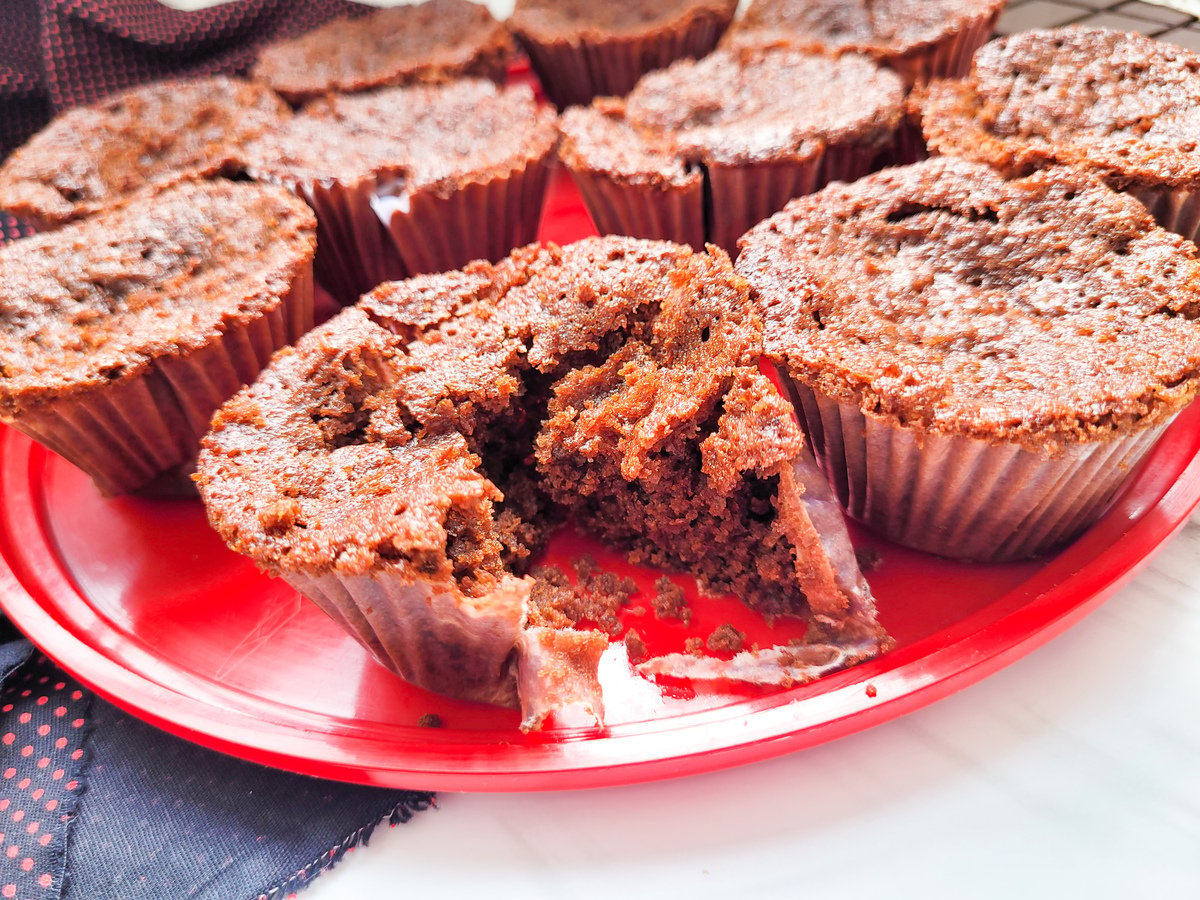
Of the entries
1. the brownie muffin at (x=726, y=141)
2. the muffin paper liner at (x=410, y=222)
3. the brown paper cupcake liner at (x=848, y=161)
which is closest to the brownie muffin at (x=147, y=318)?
the muffin paper liner at (x=410, y=222)

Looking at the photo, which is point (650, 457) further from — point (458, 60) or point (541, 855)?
point (458, 60)

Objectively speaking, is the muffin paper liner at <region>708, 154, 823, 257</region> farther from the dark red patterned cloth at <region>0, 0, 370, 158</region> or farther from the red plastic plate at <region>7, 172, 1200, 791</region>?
the dark red patterned cloth at <region>0, 0, 370, 158</region>

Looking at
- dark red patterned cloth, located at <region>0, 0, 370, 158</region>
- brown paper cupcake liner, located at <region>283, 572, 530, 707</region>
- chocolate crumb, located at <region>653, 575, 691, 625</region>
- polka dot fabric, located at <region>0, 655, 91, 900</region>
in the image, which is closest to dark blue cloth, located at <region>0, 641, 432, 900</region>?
polka dot fabric, located at <region>0, 655, 91, 900</region>

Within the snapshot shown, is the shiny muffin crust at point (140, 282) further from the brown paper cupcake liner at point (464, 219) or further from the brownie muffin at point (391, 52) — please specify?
the brownie muffin at point (391, 52)

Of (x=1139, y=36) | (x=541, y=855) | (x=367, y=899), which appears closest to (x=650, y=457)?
(x=541, y=855)

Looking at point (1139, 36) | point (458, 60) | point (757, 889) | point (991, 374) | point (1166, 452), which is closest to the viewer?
point (757, 889)

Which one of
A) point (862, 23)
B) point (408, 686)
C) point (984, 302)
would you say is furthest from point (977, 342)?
point (862, 23)

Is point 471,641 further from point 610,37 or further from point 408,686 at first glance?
point 610,37
